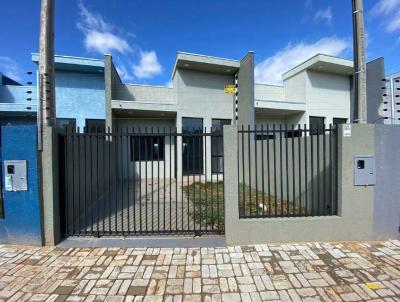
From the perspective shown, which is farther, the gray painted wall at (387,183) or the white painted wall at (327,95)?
the white painted wall at (327,95)

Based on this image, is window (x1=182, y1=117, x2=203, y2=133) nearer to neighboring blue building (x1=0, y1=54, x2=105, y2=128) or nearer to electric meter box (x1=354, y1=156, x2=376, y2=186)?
neighboring blue building (x1=0, y1=54, x2=105, y2=128)

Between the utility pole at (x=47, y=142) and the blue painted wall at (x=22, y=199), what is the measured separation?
101 mm

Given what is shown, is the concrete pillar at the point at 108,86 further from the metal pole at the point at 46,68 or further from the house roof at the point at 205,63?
the metal pole at the point at 46,68

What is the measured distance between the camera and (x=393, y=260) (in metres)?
3.62

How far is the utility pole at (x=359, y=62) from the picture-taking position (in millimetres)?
4410

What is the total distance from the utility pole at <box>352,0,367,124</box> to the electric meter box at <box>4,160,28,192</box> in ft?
19.7

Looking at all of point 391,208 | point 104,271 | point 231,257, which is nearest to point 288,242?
point 231,257

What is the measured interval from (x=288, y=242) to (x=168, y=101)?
1053 cm

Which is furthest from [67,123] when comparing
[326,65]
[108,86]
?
[326,65]

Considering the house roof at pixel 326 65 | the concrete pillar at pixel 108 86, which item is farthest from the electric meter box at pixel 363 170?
the house roof at pixel 326 65

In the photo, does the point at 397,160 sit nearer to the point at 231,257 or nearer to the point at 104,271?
the point at 231,257

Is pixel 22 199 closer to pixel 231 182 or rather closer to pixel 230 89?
pixel 231 182

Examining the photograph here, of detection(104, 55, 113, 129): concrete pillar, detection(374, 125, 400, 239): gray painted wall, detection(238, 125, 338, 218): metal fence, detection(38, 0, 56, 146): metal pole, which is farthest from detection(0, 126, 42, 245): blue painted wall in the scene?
detection(104, 55, 113, 129): concrete pillar

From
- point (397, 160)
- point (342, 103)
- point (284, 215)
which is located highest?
point (342, 103)
